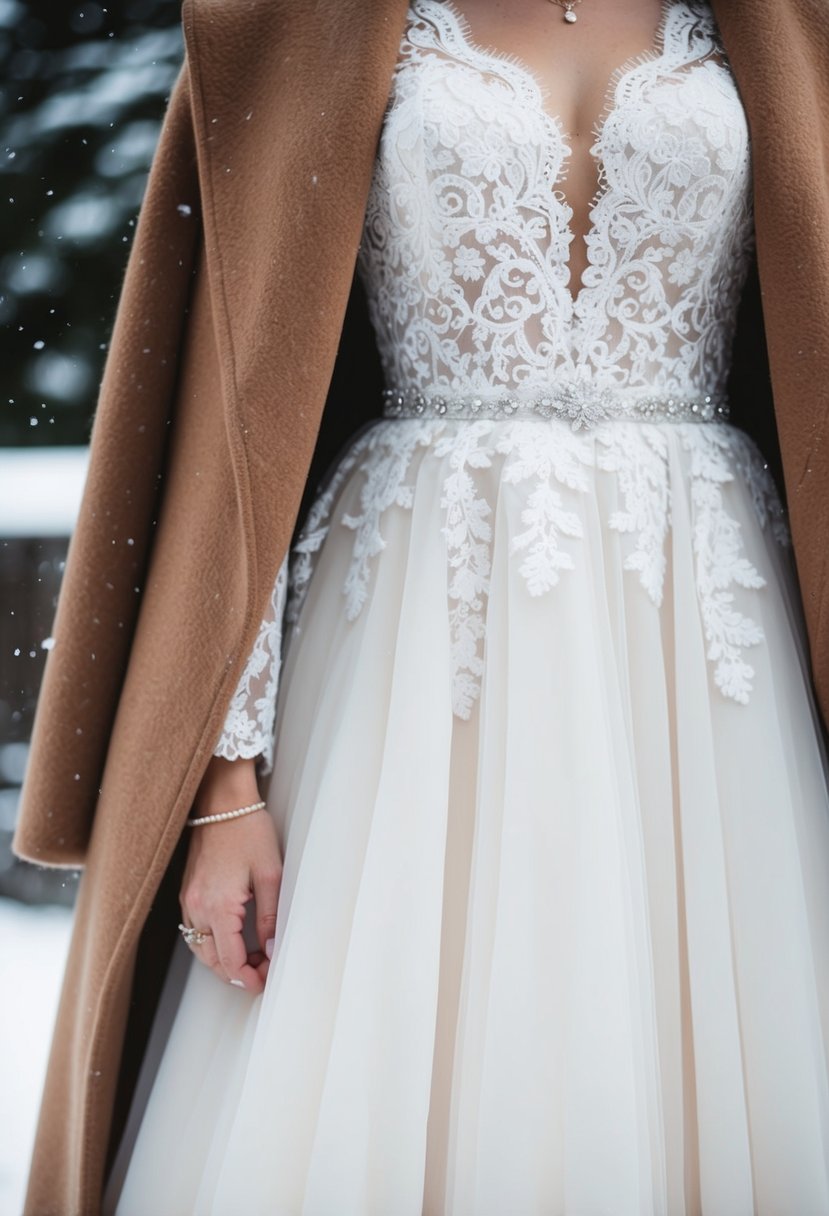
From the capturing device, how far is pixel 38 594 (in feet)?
5.53

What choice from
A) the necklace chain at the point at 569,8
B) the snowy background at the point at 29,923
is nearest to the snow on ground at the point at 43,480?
the snowy background at the point at 29,923

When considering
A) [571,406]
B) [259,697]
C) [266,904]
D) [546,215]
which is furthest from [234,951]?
[546,215]

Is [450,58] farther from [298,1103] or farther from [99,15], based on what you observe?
[99,15]

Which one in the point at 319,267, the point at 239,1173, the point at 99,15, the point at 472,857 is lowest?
the point at 239,1173

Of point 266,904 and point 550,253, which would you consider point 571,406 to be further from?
point 266,904

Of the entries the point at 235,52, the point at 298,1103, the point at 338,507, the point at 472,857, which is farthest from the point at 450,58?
the point at 298,1103

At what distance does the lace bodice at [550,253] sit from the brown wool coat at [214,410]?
0.11ft

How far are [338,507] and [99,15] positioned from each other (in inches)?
40.7

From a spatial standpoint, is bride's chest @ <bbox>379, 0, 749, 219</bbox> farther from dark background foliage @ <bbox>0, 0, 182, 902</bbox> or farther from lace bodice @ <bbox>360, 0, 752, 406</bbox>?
dark background foliage @ <bbox>0, 0, 182, 902</bbox>

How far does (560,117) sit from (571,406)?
22 cm

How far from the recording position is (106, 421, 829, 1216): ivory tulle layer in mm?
658

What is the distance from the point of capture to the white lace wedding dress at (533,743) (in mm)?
666

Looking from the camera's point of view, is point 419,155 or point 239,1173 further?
point 419,155

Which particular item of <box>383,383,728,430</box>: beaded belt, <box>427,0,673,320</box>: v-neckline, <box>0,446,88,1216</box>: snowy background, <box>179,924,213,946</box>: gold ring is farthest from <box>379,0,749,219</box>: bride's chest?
<box>0,446,88,1216</box>: snowy background
